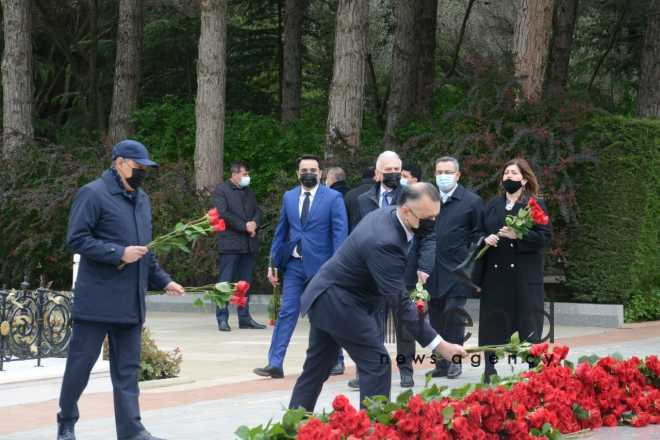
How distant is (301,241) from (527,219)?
91.7 inches

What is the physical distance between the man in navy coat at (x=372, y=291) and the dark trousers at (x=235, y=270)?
914 cm

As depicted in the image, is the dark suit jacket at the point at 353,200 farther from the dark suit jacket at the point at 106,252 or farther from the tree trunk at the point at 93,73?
the tree trunk at the point at 93,73

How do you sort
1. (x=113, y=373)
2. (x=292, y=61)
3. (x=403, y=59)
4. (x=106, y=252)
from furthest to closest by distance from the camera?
1. (x=292, y=61)
2. (x=403, y=59)
3. (x=113, y=373)
4. (x=106, y=252)

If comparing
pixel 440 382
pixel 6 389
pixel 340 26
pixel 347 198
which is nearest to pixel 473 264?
pixel 440 382

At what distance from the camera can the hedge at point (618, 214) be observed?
55.4 feet

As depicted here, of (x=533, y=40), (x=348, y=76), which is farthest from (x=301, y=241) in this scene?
(x=348, y=76)

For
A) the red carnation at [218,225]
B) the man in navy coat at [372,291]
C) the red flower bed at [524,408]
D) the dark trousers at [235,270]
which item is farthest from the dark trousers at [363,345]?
the dark trousers at [235,270]

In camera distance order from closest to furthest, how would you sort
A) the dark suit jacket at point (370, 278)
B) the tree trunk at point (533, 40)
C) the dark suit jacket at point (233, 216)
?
the dark suit jacket at point (370, 278) < the dark suit jacket at point (233, 216) < the tree trunk at point (533, 40)

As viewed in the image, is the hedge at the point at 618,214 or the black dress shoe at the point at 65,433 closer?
the black dress shoe at the point at 65,433

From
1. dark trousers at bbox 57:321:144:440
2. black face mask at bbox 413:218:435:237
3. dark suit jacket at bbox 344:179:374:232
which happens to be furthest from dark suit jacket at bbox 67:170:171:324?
dark suit jacket at bbox 344:179:374:232

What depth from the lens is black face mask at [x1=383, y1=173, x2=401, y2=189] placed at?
1134 cm

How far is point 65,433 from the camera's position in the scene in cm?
820

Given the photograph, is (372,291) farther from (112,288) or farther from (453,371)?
(453,371)

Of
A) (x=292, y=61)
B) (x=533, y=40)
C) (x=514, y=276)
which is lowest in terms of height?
(x=514, y=276)
